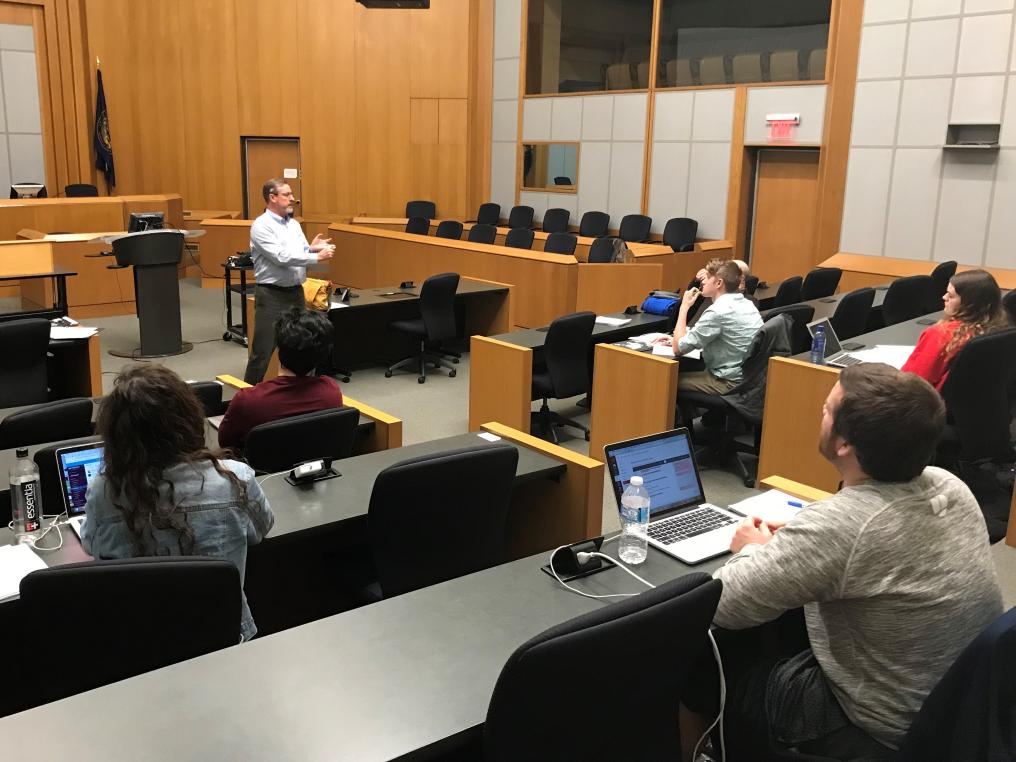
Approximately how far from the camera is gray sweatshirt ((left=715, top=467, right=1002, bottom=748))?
5.89 feet

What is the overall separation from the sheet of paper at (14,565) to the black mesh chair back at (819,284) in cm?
618

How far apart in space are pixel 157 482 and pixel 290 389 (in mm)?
1306

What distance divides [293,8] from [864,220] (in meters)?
8.44

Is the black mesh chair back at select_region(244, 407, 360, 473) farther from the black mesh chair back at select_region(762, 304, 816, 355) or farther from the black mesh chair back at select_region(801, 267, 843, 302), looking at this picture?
the black mesh chair back at select_region(801, 267, 843, 302)

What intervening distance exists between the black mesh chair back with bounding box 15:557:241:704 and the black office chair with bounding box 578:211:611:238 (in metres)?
10.1

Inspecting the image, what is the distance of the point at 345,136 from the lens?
13266 mm

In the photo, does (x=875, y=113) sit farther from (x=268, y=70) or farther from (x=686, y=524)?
(x=268, y=70)

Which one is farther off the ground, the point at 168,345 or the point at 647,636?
the point at 647,636

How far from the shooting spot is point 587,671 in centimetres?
152

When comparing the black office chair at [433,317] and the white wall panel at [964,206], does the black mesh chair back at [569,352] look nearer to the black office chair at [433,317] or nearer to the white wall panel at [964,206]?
the black office chair at [433,317]

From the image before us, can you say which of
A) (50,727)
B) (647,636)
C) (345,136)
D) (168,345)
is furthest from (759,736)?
(345,136)

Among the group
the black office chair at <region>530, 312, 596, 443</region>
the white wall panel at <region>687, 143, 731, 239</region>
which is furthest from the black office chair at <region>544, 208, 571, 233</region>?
the black office chair at <region>530, 312, 596, 443</region>

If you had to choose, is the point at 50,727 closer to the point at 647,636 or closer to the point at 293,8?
the point at 647,636

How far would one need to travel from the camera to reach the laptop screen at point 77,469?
8.58ft
